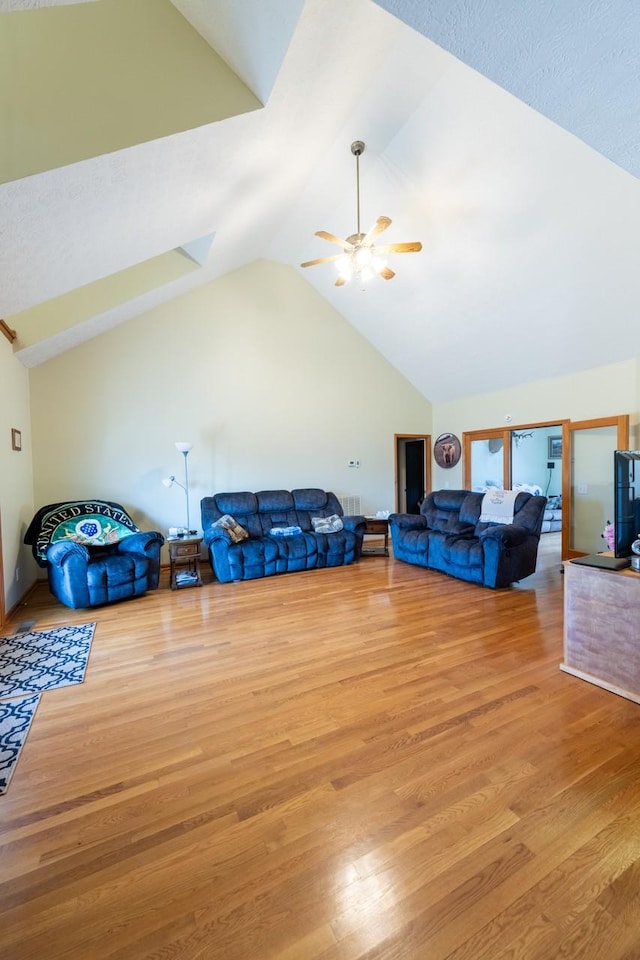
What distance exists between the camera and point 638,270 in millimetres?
3676

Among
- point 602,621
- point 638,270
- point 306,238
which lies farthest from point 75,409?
point 638,270

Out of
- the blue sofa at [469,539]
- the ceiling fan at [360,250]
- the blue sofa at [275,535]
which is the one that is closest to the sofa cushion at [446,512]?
the blue sofa at [469,539]

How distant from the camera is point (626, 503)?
7.18 feet

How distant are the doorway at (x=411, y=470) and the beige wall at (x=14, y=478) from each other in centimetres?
545

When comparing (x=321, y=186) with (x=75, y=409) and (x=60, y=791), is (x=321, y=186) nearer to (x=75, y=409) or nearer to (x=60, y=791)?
(x=75, y=409)

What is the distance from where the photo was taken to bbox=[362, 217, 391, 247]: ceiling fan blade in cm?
318

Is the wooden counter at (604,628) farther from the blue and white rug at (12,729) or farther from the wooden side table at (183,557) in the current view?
the wooden side table at (183,557)

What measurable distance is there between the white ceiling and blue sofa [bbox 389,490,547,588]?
89.9 inches

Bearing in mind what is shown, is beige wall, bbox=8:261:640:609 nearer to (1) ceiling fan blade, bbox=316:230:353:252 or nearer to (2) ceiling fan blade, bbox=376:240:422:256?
(1) ceiling fan blade, bbox=316:230:353:252

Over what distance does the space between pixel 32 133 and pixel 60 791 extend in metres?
2.88

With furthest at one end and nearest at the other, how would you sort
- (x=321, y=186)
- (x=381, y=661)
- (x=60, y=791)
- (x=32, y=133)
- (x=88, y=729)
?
(x=321, y=186) < (x=381, y=661) < (x=88, y=729) < (x=32, y=133) < (x=60, y=791)

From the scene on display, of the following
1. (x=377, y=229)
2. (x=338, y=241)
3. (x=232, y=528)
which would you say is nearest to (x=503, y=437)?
(x=377, y=229)

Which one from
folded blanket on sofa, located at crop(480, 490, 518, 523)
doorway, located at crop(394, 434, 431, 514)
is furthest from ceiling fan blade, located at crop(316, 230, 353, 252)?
doorway, located at crop(394, 434, 431, 514)

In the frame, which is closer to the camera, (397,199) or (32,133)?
(32,133)
